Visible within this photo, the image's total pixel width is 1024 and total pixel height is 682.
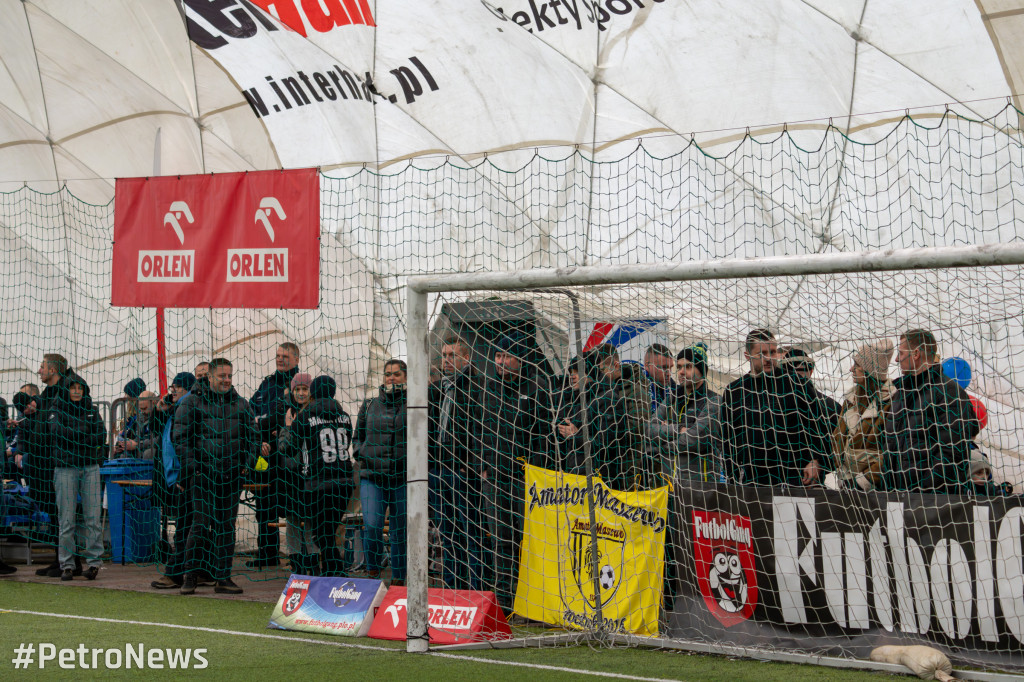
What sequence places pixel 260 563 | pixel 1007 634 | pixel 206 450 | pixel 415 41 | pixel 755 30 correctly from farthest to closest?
pixel 415 41, pixel 755 30, pixel 260 563, pixel 206 450, pixel 1007 634

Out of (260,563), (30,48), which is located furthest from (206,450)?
(30,48)

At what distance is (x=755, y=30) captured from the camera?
50.8 ft

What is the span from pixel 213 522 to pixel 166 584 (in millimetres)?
676

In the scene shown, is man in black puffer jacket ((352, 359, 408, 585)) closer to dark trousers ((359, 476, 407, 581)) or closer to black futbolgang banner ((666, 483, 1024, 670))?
dark trousers ((359, 476, 407, 581))

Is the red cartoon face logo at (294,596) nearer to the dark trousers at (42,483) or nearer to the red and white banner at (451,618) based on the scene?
the red and white banner at (451,618)

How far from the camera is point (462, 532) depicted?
716 centimetres

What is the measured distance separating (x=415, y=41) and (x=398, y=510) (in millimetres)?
11004

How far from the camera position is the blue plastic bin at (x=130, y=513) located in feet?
33.7

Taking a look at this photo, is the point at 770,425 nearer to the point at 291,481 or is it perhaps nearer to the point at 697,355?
the point at 697,355

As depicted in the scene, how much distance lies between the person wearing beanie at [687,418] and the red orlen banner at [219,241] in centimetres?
294

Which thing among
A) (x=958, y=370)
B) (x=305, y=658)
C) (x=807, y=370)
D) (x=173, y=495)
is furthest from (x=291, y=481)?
(x=958, y=370)

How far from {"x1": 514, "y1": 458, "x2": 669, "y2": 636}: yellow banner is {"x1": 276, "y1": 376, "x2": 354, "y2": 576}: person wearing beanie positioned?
7.10 ft

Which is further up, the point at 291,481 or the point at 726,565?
the point at 291,481

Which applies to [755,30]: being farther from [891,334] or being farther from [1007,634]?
[1007,634]
